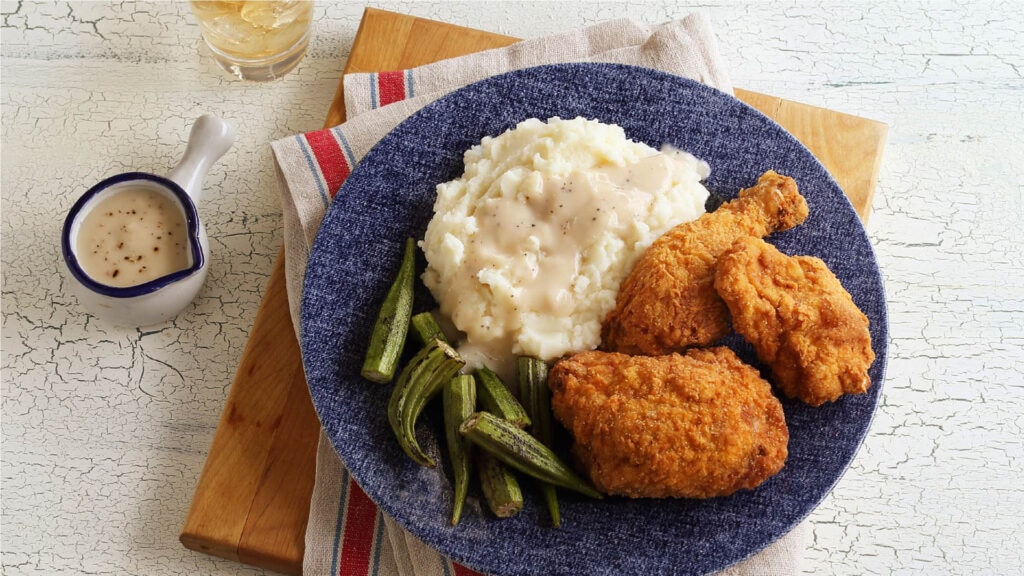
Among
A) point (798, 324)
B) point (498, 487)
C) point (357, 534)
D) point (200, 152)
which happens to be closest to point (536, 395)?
point (498, 487)

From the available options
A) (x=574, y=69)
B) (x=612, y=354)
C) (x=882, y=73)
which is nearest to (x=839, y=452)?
(x=612, y=354)

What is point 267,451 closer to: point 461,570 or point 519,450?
point 461,570

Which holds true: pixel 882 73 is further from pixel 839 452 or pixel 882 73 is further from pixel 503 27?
pixel 839 452

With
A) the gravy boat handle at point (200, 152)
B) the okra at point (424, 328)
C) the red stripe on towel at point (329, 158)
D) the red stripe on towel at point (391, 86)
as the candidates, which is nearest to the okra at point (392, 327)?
the okra at point (424, 328)

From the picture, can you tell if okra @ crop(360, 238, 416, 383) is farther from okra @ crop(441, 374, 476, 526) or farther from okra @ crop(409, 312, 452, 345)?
okra @ crop(441, 374, 476, 526)

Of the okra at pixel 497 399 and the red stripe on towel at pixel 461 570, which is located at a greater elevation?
the okra at pixel 497 399

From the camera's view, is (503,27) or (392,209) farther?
(503,27)

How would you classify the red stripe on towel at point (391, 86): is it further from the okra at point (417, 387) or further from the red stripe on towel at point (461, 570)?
the red stripe on towel at point (461, 570)
